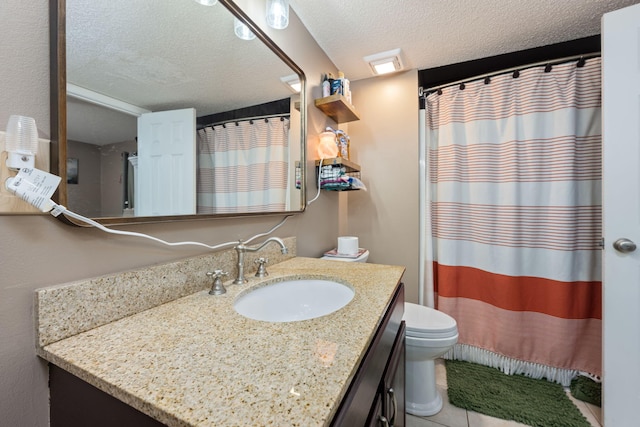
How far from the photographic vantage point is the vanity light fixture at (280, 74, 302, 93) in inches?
50.9

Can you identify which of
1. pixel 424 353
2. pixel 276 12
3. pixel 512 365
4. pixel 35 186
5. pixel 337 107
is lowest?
pixel 512 365

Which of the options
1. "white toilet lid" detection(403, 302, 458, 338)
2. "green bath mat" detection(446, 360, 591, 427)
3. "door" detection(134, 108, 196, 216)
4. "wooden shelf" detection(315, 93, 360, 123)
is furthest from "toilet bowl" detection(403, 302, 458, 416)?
"wooden shelf" detection(315, 93, 360, 123)

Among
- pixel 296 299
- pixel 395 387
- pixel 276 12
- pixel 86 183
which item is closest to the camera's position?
pixel 86 183

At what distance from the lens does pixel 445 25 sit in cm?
146

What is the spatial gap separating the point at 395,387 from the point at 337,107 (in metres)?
1.46

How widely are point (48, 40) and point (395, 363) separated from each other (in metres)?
1.21

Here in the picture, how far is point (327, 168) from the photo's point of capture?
160cm

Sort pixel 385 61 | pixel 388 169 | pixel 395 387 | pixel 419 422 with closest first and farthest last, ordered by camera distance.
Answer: pixel 395 387 → pixel 419 422 → pixel 385 61 → pixel 388 169

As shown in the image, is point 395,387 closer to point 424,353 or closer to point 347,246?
point 424,353

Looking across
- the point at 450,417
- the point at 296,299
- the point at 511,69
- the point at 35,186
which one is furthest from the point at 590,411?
the point at 35,186

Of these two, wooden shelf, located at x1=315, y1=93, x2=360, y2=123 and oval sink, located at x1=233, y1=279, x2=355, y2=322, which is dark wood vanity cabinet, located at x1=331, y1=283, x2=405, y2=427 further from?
wooden shelf, located at x1=315, y1=93, x2=360, y2=123

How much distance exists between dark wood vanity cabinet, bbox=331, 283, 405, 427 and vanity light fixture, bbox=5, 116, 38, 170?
707 millimetres

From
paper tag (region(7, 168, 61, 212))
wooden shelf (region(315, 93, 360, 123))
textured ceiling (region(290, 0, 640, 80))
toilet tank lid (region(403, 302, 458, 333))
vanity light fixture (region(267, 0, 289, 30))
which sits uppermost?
textured ceiling (region(290, 0, 640, 80))

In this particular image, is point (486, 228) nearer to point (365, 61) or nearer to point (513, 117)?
point (513, 117)
